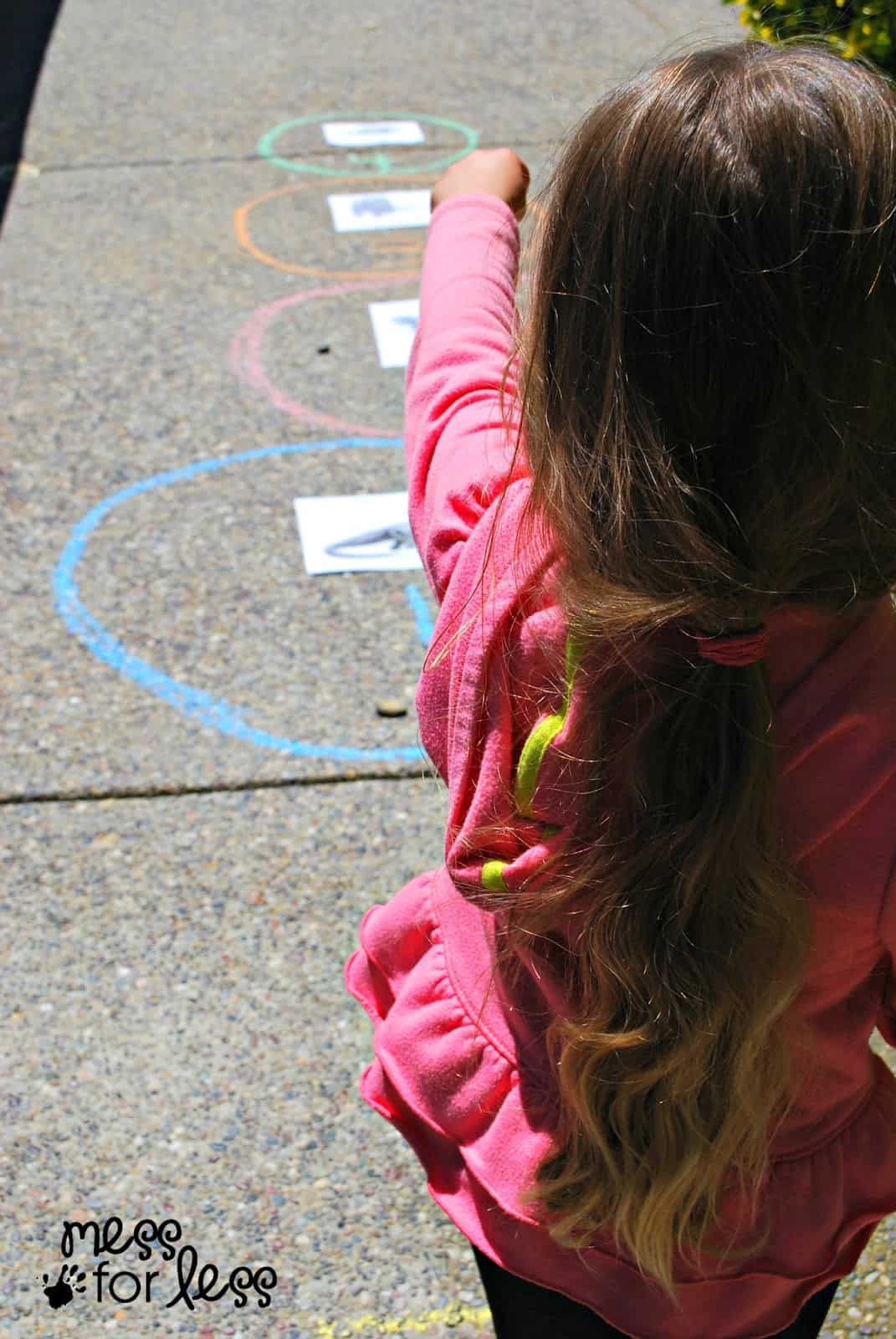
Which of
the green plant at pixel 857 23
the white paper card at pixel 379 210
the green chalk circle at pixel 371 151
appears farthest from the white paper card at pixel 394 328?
the green plant at pixel 857 23

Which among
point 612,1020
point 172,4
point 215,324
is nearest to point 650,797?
point 612,1020

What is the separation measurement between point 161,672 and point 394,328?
174 centimetres

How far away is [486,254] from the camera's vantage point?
1380mm

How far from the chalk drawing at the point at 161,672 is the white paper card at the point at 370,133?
2454mm

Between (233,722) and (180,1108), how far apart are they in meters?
0.89

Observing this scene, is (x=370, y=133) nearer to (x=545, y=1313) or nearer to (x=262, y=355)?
(x=262, y=355)

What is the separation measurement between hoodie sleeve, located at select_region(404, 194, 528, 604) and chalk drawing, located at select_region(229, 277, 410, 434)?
7.93ft

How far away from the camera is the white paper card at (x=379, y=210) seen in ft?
16.3

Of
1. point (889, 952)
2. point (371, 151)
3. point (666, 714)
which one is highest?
point (666, 714)

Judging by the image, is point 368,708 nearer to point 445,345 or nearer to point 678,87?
point 445,345

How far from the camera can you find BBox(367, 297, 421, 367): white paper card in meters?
4.16

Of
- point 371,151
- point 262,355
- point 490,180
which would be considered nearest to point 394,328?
point 262,355

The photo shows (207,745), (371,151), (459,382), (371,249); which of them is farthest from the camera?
(371,151)

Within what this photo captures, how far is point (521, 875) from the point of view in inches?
44.8
